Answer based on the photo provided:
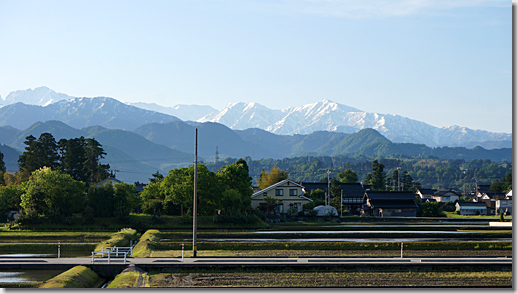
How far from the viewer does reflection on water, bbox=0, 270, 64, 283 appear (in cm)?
2312

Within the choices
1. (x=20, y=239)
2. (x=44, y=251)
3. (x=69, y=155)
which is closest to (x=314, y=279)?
(x=44, y=251)

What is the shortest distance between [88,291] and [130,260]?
7854 millimetres

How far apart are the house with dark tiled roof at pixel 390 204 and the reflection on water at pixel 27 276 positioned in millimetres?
63542

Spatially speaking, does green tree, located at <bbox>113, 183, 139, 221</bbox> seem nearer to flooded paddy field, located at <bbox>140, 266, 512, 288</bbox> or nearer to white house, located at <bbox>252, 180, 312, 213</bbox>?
white house, located at <bbox>252, 180, 312, 213</bbox>

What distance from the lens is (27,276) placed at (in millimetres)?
24266

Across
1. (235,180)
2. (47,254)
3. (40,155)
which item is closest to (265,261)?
(47,254)

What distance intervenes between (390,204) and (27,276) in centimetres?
6669

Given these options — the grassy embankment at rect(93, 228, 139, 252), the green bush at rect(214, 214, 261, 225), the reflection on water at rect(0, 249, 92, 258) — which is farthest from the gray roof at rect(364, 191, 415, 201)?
the reflection on water at rect(0, 249, 92, 258)

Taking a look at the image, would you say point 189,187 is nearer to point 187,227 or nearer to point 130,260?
point 187,227

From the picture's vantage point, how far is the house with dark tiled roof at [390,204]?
79875 millimetres

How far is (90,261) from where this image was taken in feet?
86.3

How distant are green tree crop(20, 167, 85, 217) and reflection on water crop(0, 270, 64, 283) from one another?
29.5 meters

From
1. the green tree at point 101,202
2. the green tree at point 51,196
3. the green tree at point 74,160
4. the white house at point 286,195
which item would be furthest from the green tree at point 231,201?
the green tree at point 74,160

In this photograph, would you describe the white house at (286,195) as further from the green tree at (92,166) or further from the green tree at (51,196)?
the green tree at (92,166)
